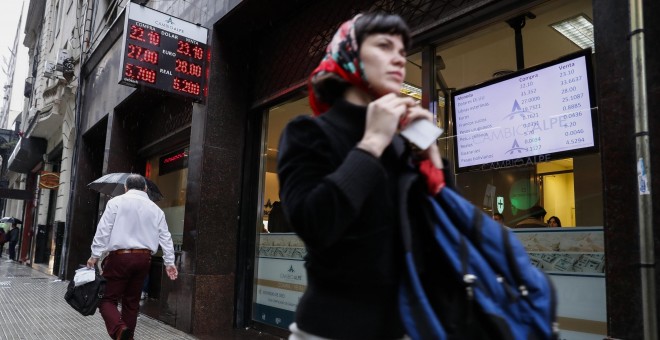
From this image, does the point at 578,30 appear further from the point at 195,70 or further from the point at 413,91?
the point at 195,70

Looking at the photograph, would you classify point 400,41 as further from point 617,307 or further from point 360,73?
point 617,307

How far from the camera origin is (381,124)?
4.06 feet

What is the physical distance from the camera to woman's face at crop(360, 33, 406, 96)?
1319 millimetres

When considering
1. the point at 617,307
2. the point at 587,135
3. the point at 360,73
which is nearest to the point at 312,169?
the point at 360,73

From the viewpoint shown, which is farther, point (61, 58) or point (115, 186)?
point (61, 58)

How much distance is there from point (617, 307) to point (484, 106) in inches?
74.2

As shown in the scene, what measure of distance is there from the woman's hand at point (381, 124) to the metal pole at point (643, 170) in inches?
73.3

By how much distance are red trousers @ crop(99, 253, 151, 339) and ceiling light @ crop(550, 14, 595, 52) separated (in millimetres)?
4230

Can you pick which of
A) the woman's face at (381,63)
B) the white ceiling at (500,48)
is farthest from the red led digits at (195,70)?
the woman's face at (381,63)

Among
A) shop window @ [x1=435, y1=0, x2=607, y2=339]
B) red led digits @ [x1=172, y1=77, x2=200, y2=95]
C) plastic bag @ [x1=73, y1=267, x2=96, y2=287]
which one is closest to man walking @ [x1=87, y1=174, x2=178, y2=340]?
plastic bag @ [x1=73, y1=267, x2=96, y2=287]

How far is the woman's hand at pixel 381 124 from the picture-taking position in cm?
122

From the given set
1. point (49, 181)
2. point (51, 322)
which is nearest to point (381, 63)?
point (51, 322)

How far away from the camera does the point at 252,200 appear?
6.72 m

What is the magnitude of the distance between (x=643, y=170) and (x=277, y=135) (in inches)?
185
